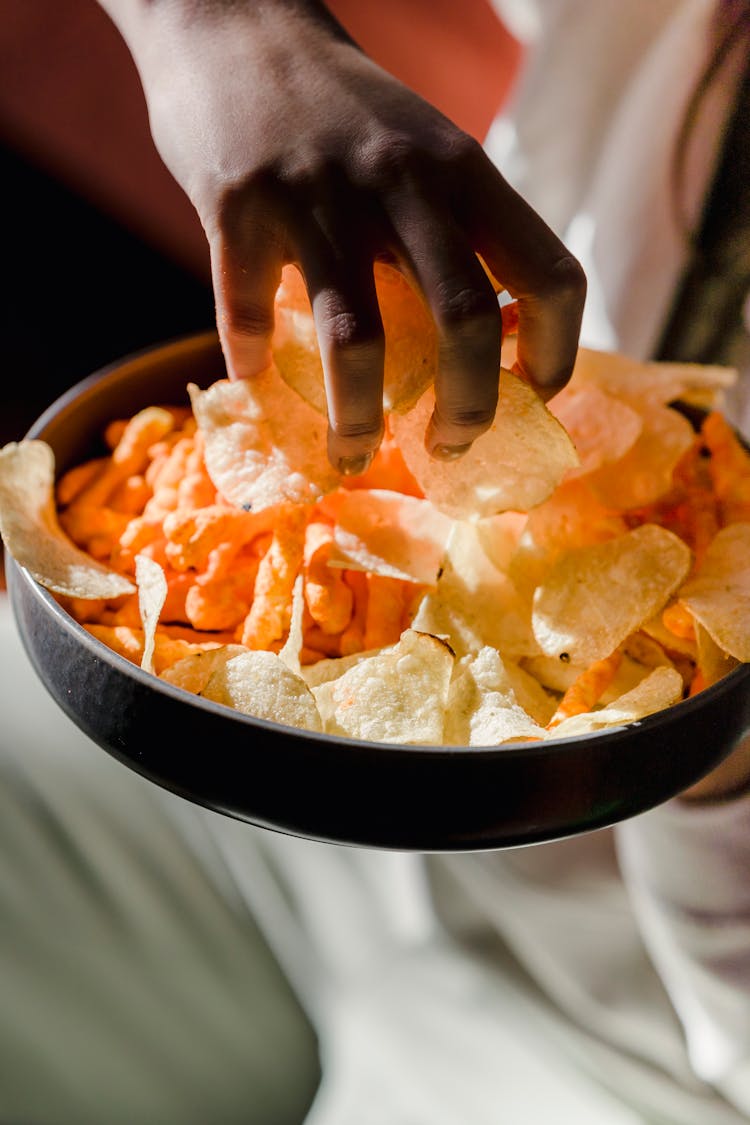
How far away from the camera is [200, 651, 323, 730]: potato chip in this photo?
16.9 inches

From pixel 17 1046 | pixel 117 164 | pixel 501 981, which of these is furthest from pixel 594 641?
pixel 117 164

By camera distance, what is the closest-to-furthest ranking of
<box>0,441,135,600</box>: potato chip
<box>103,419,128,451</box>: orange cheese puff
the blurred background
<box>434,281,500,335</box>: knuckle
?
<box>434,281,500,335</box>: knuckle, <box>0,441,135,600</box>: potato chip, <box>103,419,128,451</box>: orange cheese puff, the blurred background

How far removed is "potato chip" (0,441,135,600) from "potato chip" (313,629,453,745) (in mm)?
121

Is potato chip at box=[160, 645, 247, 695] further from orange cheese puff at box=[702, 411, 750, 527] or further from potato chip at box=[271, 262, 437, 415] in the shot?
orange cheese puff at box=[702, 411, 750, 527]

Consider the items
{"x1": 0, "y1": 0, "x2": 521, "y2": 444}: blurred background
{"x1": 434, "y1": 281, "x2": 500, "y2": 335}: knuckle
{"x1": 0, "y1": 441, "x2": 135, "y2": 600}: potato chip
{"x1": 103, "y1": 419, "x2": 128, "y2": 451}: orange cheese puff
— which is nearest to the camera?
{"x1": 434, "y1": 281, "x2": 500, "y2": 335}: knuckle

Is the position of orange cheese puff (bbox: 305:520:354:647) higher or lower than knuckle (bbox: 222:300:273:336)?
lower

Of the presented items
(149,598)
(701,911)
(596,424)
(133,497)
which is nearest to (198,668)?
(149,598)

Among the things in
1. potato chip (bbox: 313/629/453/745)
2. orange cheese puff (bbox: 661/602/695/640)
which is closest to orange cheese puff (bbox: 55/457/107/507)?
potato chip (bbox: 313/629/453/745)

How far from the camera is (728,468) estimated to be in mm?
582

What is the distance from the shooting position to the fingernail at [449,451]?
17.1 inches

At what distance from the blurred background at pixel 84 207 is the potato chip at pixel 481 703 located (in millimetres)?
1077

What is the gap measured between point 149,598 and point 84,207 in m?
1.45

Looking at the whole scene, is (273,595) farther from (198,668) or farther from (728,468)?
(728,468)

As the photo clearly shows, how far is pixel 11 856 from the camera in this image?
67 centimetres
